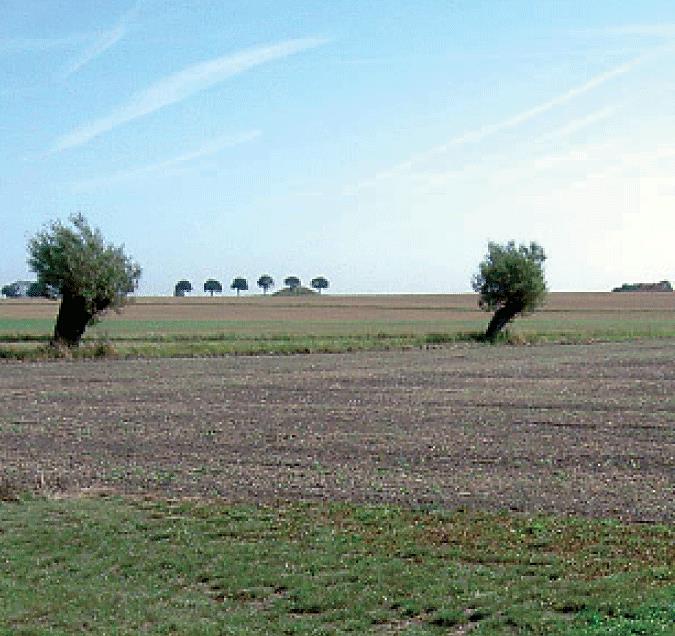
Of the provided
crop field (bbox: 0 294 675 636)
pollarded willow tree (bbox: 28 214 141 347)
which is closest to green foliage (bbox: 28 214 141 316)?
pollarded willow tree (bbox: 28 214 141 347)

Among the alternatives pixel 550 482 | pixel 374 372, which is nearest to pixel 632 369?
pixel 374 372

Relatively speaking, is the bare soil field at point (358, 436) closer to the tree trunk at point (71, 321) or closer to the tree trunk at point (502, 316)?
the tree trunk at point (71, 321)

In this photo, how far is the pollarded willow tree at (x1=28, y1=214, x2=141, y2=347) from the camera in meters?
54.1

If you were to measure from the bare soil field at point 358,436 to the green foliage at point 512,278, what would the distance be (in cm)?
3010

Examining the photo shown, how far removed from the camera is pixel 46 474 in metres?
18.3

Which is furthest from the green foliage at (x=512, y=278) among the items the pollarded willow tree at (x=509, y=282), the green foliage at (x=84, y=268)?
the green foliage at (x=84, y=268)

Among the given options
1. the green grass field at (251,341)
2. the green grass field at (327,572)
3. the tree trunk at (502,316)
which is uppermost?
the tree trunk at (502,316)

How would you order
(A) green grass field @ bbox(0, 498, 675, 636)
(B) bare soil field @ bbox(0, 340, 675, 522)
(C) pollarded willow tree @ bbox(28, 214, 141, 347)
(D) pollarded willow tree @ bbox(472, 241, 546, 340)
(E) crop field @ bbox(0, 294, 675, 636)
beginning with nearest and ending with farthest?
(A) green grass field @ bbox(0, 498, 675, 636) < (E) crop field @ bbox(0, 294, 675, 636) < (B) bare soil field @ bbox(0, 340, 675, 522) < (C) pollarded willow tree @ bbox(28, 214, 141, 347) < (D) pollarded willow tree @ bbox(472, 241, 546, 340)

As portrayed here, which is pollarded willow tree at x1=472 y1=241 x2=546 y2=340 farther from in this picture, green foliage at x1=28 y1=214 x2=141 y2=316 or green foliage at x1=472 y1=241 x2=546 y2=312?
green foliage at x1=28 y1=214 x2=141 y2=316

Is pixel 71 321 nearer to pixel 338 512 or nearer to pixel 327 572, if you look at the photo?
pixel 338 512

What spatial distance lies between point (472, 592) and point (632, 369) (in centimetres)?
3740

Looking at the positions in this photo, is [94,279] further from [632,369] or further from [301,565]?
[301,565]

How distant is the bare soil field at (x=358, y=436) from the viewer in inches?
650

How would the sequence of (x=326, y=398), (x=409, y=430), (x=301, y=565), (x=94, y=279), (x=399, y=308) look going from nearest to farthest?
(x=301, y=565) < (x=409, y=430) < (x=326, y=398) < (x=94, y=279) < (x=399, y=308)
